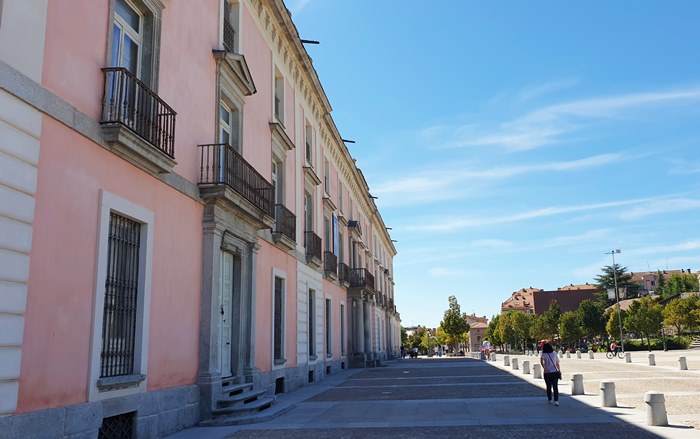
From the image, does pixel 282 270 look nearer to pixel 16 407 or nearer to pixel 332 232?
pixel 332 232

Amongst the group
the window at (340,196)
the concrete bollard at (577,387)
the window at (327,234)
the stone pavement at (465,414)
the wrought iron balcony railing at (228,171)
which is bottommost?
the stone pavement at (465,414)

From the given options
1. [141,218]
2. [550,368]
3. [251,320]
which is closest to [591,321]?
[550,368]

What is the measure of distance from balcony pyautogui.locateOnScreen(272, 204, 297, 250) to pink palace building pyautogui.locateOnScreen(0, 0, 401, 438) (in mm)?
62

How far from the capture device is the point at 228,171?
11953 mm

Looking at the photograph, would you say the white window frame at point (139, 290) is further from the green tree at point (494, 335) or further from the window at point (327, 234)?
the green tree at point (494, 335)

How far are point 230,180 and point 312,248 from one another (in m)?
8.97

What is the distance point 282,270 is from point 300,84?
294 inches

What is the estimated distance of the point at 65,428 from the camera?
22.7 ft

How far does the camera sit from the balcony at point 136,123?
8141mm

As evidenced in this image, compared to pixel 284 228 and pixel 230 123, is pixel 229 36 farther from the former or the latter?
pixel 284 228

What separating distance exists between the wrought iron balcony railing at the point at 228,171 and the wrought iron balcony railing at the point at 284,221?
284cm

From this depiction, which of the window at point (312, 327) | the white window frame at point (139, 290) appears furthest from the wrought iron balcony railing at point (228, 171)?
the window at point (312, 327)

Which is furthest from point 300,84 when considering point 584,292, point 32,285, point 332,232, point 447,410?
point 584,292

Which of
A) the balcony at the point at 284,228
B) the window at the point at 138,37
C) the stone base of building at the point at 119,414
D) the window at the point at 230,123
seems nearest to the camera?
the stone base of building at the point at 119,414
